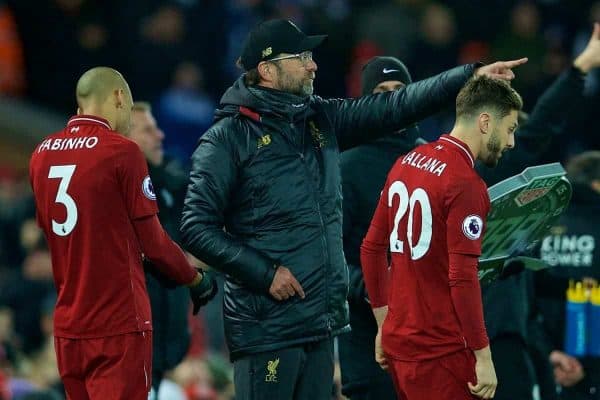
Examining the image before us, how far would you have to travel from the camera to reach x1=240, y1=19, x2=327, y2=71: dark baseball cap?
593 centimetres

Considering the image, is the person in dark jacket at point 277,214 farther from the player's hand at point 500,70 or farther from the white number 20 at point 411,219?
the white number 20 at point 411,219

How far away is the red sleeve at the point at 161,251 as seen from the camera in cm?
568

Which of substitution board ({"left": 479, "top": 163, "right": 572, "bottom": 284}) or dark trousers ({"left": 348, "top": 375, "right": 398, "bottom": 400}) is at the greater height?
substitution board ({"left": 479, "top": 163, "right": 572, "bottom": 284})

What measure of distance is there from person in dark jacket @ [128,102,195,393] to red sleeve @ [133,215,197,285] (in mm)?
1413

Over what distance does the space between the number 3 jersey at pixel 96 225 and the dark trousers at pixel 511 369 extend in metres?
1.88

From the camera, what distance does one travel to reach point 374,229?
5672 millimetres

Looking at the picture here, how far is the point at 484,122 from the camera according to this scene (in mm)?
5453

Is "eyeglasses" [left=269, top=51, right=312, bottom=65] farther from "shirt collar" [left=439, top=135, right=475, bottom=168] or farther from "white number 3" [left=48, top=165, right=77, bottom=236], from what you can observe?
"white number 3" [left=48, top=165, right=77, bottom=236]

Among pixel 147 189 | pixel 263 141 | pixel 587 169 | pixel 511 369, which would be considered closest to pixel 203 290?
pixel 147 189

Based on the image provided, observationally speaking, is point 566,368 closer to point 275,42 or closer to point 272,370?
point 272,370

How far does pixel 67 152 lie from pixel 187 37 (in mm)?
7053

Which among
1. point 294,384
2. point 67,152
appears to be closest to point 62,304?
point 67,152

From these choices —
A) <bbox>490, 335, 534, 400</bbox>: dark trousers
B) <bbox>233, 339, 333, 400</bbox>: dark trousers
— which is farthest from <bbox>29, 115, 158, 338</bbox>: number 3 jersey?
<bbox>490, 335, 534, 400</bbox>: dark trousers

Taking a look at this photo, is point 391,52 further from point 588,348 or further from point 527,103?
point 588,348
